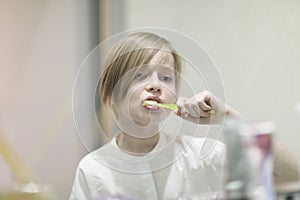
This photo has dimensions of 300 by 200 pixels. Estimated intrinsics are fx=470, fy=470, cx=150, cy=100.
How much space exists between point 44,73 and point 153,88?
0.56 m

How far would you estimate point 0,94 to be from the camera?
3.86 feet

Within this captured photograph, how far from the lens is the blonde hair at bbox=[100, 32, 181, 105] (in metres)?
0.77

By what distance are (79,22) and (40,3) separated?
4.5 inches

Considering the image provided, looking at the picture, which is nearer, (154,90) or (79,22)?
(154,90)

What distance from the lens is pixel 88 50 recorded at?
1279 millimetres

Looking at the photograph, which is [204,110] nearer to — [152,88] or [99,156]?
[152,88]

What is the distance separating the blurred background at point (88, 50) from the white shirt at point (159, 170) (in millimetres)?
272

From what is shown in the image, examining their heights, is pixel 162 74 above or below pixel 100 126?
above

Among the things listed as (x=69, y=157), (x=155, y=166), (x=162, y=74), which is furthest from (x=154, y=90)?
(x=69, y=157)

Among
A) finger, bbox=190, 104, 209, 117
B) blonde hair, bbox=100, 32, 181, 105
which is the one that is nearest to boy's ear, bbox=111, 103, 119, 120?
blonde hair, bbox=100, 32, 181, 105

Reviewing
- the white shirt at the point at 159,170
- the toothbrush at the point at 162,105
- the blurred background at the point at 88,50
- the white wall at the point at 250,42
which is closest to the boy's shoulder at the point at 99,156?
the white shirt at the point at 159,170

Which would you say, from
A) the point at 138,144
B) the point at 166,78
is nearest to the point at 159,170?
the point at 138,144

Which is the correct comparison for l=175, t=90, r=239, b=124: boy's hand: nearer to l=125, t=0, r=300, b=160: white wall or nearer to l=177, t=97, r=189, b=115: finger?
l=177, t=97, r=189, b=115: finger

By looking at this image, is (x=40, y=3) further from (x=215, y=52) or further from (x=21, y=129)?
(x=215, y=52)
